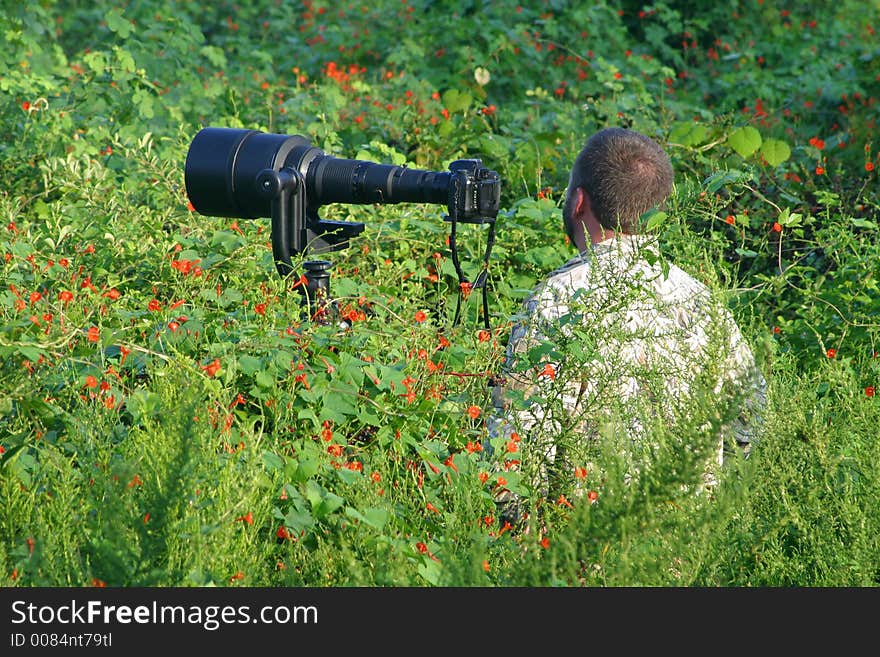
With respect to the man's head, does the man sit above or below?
below

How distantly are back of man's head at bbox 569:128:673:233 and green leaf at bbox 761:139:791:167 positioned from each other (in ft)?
6.10

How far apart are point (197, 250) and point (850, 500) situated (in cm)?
216

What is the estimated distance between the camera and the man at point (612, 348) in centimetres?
273

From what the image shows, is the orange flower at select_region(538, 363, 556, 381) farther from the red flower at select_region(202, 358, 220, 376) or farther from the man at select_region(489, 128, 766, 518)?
the red flower at select_region(202, 358, 220, 376)

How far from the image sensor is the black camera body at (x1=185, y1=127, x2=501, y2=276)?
3.21 metres

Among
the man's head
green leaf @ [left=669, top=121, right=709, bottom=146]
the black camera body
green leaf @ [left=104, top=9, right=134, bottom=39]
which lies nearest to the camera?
the man's head

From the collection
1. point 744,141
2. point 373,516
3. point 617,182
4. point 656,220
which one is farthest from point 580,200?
point 744,141

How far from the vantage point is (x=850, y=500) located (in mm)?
2717

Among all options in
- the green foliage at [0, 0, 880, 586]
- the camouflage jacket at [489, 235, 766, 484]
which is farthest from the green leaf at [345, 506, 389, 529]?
the camouflage jacket at [489, 235, 766, 484]

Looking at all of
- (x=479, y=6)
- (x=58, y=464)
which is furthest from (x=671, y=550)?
(x=479, y=6)

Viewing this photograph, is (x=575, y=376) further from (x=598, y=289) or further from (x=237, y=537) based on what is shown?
(x=237, y=537)

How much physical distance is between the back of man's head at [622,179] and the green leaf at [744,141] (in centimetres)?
183
